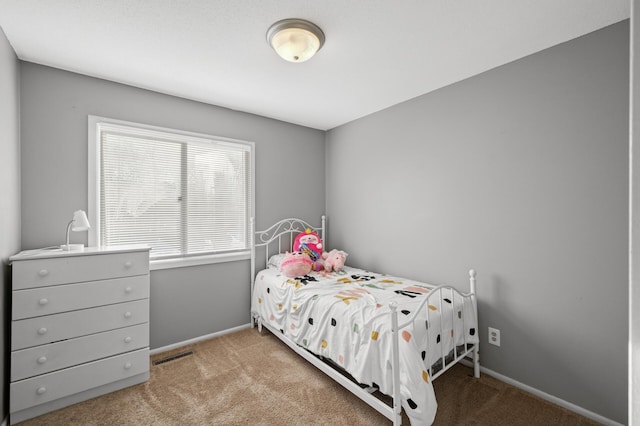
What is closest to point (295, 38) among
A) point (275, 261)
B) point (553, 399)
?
point (275, 261)

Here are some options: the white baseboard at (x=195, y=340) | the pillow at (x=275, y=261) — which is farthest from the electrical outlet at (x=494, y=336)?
the white baseboard at (x=195, y=340)

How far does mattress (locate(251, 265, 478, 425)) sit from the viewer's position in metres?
1.64

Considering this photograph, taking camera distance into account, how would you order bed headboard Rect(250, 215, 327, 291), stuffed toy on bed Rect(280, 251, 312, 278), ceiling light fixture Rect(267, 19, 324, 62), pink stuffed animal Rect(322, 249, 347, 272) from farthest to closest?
1. bed headboard Rect(250, 215, 327, 291)
2. pink stuffed animal Rect(322, 249, 347, 272)
3. stuffed toy on bed Rect(280, 251, 312, 278)
4. ceiling light fixture Rect(267, 19, 324, 62)

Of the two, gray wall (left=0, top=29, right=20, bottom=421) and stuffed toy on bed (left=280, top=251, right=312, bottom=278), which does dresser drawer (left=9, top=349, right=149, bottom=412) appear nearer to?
gray wall (left=0, top=29, right=20, bottom=421)

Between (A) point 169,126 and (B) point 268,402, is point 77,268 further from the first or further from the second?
(B) point 268,402

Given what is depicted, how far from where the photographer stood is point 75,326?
6.76 ft

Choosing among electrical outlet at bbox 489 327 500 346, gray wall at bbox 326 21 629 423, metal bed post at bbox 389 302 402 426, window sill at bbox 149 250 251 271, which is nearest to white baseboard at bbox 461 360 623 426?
gray wall at bbox 326 21 629 423

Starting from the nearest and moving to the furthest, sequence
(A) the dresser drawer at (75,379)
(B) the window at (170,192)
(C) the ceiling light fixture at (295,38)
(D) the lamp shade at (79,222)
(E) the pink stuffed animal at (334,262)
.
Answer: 1. (C) the ceiling light fixture at (295,38)
2. (A) the dresser drawer at (75,379)
3. (D) the lamp shade at (79,222)
4. (B) the window at (170,192)
5. (E) the pink stuffed animal at (334,262)

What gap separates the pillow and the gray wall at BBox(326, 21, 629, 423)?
1.31 m

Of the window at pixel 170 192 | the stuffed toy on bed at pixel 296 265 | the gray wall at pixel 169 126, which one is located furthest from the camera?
the stuffed toy on bed at pixel 296 265

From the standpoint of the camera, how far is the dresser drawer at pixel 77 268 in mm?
1906

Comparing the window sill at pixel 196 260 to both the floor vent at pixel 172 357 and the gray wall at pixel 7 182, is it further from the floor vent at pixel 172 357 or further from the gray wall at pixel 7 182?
the gray wall at pixel 7 182

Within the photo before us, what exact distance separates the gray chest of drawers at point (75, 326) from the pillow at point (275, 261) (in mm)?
1306

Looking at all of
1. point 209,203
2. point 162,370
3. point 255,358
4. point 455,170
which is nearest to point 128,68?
point 209,203
